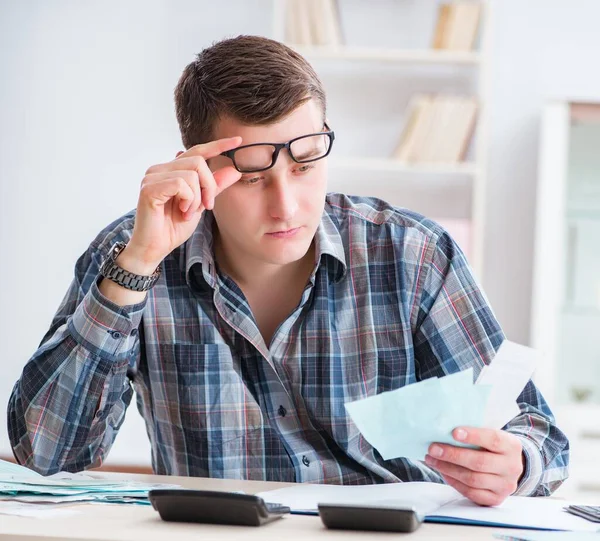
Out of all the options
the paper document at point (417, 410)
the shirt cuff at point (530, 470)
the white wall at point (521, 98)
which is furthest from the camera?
the white wall at point (521, 98)

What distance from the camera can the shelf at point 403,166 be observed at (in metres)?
3.04

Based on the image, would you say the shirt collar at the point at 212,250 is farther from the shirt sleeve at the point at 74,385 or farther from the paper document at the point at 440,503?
the paper document at the point at 440,503

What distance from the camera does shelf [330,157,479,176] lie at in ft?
9.98

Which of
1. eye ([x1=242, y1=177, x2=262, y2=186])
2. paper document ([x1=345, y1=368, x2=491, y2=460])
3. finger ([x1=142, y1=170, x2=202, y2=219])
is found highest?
eye ([x1=242, y1=177, x2=262, y2=186])

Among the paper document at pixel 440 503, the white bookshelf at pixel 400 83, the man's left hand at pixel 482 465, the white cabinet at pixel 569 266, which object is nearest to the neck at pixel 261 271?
the paper document at pixel 440 503

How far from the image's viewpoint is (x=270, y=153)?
1213 millimetres

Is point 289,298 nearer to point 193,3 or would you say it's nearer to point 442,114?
point 442,114

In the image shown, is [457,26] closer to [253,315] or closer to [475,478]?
[253,315]

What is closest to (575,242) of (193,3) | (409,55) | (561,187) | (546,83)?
(561,187)

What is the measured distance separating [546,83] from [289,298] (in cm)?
219

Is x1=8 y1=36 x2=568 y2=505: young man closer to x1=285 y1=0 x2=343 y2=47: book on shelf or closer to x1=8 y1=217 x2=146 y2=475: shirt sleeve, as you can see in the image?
x1=8 y1=217 x2=146 y2=475: shirt sleeve

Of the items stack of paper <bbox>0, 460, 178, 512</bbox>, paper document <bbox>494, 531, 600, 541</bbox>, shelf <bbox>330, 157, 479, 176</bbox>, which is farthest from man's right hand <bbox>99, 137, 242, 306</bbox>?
shelf <bbox>330, 157, 479, 176</bbox>

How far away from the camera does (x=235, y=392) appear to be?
1.31 meters

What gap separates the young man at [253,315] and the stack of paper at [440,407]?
27cm
